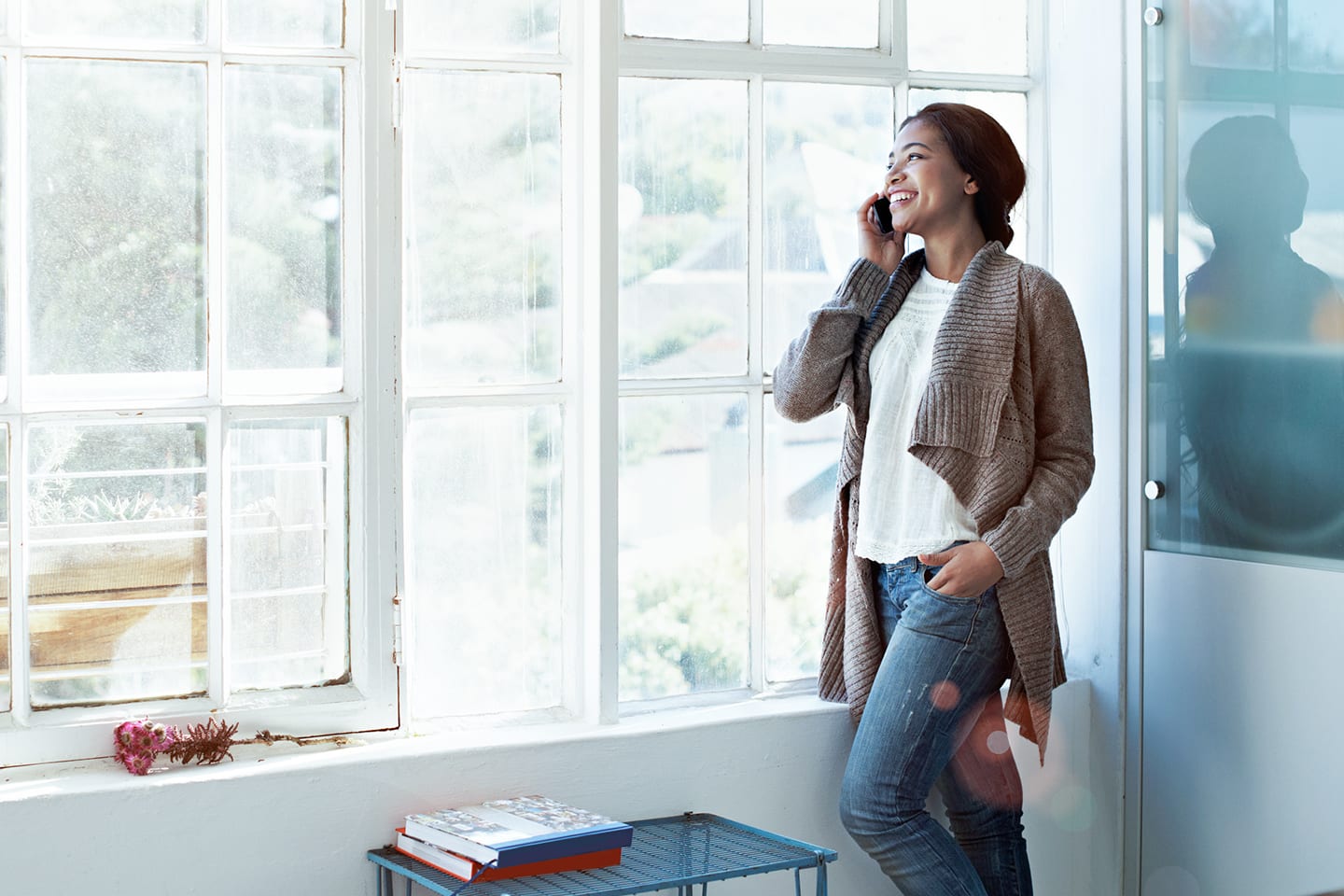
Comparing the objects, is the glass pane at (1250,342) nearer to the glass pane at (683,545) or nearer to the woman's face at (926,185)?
the woman's face at (926,185)

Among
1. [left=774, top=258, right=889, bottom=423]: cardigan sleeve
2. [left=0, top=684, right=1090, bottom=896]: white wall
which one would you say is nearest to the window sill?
[left=0, top=684, right=1090, bottom=896]: white wall

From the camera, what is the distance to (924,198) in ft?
7.30

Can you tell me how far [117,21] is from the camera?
2092 mm

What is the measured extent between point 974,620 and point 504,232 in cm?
102

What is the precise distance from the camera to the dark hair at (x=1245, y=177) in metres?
2.24

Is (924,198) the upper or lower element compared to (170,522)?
upper

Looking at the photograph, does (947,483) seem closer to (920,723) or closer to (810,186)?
(920,723)

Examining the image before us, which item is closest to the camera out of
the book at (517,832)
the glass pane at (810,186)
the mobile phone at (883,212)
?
the book at (517,832)

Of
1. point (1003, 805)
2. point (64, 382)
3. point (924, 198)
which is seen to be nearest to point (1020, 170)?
point (924, 198)

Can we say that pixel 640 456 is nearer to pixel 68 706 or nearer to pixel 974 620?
pixel 974 620

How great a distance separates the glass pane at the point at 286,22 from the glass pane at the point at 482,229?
0.51 ft

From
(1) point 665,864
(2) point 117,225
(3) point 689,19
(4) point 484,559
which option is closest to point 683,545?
(4) point 484,559

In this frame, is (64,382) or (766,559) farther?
(766,559)

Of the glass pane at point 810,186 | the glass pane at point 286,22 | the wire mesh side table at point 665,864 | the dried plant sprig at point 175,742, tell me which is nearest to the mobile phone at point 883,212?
the glass pane at point 810,186
